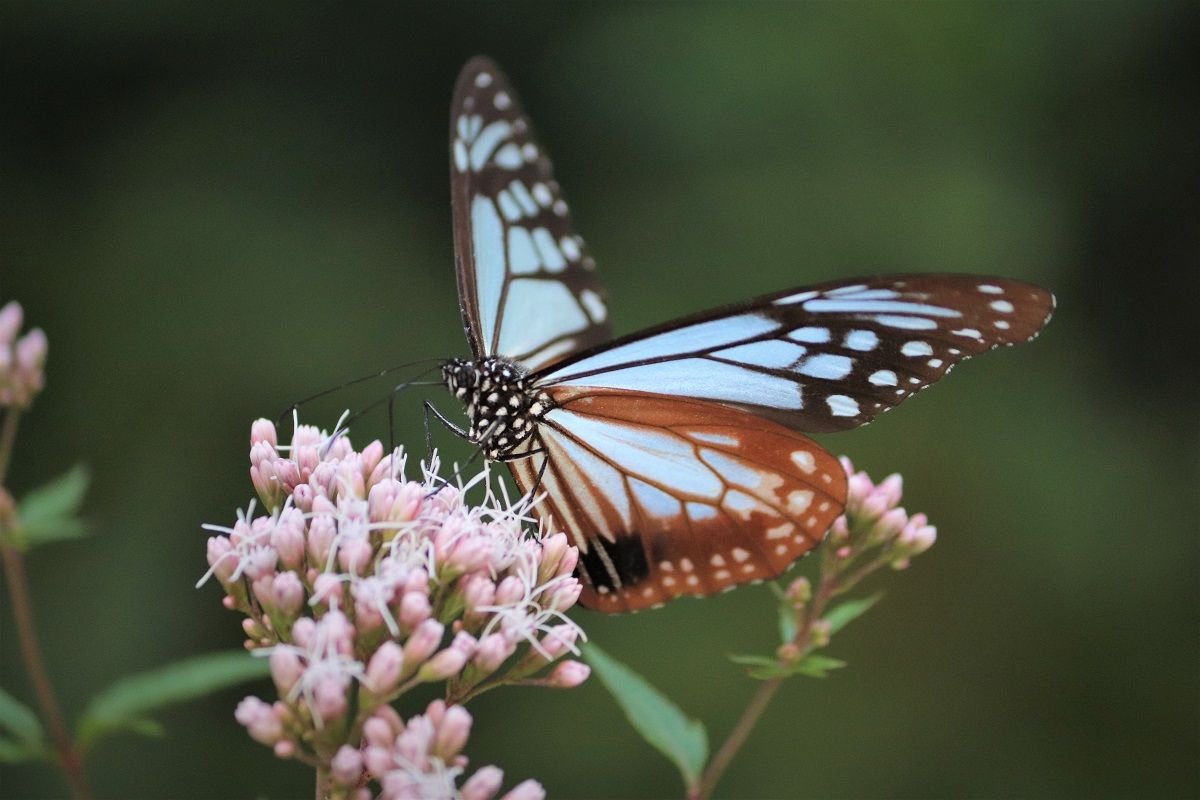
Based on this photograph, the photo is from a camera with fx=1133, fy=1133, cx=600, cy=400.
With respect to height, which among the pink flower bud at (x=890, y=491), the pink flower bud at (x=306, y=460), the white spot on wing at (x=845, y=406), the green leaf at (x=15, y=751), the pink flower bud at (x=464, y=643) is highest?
the pink flower bud at (x=306, y=460)

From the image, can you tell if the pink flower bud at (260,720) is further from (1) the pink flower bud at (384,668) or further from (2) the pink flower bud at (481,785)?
(2) the pink flower bud at (481,785)

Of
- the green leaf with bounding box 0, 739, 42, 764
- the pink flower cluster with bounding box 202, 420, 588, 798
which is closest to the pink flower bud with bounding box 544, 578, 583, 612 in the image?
the pink flower cluster with bounding box 202, 420, 588, 798

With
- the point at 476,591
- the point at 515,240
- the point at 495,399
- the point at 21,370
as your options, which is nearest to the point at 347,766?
the point at 476,591

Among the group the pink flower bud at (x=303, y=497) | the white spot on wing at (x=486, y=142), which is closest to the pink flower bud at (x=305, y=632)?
the pink flower bud at (x=303, y=497)

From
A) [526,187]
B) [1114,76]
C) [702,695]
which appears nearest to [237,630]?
[702,695]

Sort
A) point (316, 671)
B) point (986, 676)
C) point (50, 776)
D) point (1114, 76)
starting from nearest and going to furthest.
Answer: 1. point (316, 671)
2. point (50, 776)
3. point (986, 676)
4. point (1114, 76)

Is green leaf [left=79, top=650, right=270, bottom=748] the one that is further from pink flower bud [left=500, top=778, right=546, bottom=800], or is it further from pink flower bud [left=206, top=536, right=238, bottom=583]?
pink flower bud [left=500, top=778, right=546, bottom=800]

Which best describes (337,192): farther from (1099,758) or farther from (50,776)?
(1099,758)
